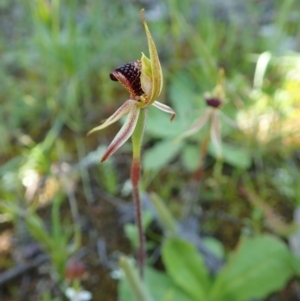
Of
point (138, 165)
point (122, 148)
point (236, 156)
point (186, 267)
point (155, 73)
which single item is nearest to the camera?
point (155, 73)

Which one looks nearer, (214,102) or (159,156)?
(214,102)

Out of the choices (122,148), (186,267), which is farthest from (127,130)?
(122,148)

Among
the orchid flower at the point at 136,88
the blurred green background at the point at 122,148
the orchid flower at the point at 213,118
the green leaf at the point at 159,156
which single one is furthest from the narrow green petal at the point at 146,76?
the green leaf at the point at 159,156

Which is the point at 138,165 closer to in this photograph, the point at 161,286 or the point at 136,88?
the point at 136,88

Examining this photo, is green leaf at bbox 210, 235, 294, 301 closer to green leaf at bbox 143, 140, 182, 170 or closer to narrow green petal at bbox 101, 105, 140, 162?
green leaf at bbox 143, 140, 182, 170

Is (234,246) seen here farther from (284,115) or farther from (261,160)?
(284,115)

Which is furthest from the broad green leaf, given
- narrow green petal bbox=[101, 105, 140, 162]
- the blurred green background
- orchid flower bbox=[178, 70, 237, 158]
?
narrow green petal bbox=[101, 105, 140, 162]
